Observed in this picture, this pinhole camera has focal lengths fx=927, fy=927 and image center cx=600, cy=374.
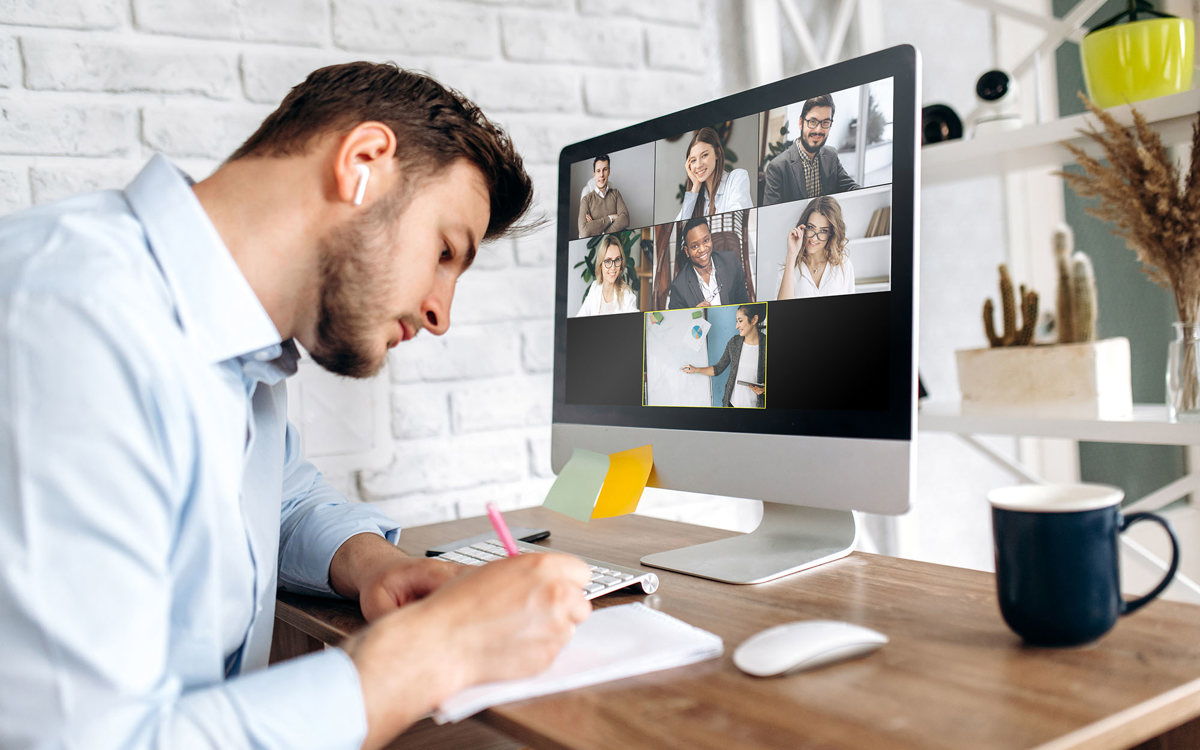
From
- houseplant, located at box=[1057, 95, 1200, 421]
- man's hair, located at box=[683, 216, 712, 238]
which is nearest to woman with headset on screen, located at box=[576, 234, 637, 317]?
man's hair, located at box=[683, 216, 712, 238]

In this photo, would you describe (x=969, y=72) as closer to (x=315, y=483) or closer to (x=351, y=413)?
(x=351, y=413)

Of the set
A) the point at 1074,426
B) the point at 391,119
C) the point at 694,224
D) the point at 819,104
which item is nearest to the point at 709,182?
the point at 694,224

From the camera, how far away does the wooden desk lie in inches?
21.8

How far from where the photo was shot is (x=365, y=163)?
823 mm

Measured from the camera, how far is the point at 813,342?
905mm

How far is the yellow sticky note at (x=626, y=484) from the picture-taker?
1.06 metres

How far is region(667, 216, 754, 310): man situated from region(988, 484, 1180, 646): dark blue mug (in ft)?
1.25

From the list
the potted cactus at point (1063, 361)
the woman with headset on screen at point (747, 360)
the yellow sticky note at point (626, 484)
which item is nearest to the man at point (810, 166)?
the woman with headset on screen at point (747, 360)

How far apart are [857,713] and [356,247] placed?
0.56 m

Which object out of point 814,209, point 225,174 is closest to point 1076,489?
point 814,209

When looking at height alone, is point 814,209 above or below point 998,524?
above

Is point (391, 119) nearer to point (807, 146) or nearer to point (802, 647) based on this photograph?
point (807, 146)

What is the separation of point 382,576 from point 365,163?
39 centimetres

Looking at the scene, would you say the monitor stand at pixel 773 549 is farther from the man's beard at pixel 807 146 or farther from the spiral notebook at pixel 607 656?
the man's beard at pixel 807 146
